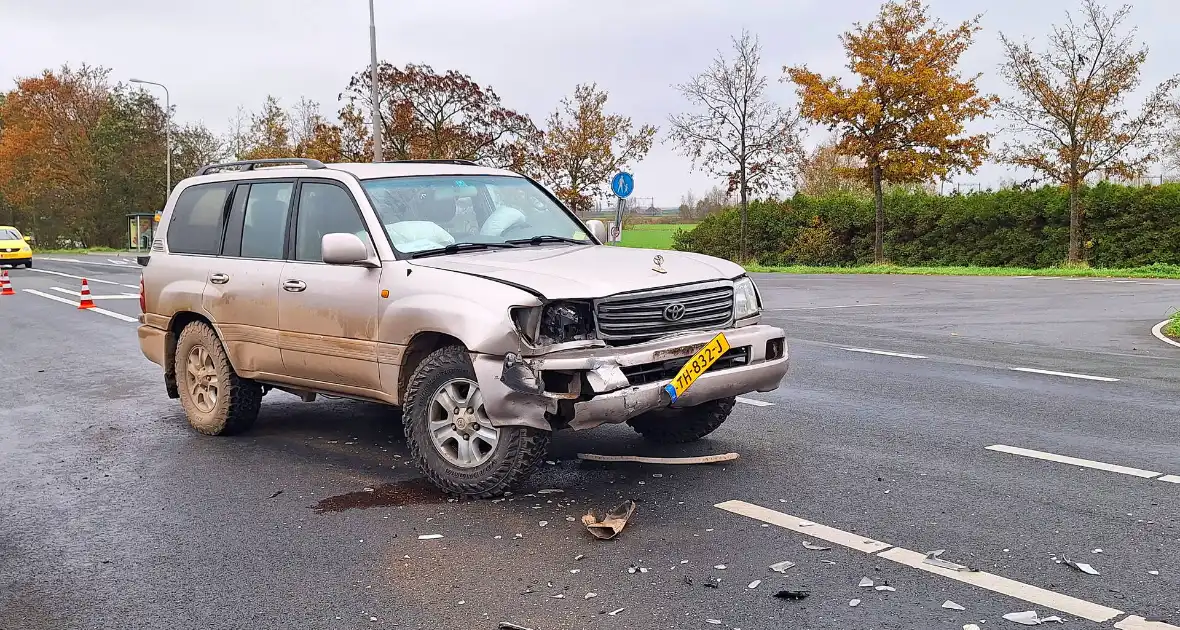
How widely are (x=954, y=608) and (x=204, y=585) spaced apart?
2946 mm

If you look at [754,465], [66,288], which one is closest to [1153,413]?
[754,465]

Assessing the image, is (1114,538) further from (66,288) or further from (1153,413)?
(66,288)

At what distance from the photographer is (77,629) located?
388 centimetres

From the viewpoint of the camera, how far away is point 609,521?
193 inches

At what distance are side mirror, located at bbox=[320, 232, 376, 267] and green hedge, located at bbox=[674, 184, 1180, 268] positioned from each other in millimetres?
32008

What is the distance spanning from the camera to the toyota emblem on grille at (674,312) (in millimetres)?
5550

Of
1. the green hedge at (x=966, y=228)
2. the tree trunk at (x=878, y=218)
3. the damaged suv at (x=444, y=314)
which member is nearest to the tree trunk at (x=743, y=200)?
the green hedge at (x=966, y=228)

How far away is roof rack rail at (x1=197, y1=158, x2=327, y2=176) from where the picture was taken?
6.81 m

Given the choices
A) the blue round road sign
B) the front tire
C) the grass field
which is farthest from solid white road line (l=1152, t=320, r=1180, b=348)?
the grass field

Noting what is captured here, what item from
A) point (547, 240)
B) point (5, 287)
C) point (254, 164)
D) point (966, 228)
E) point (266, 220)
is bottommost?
point (5, 287)

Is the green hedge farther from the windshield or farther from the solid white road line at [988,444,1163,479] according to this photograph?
the windshield

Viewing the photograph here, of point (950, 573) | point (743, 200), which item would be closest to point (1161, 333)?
point (950, 573)

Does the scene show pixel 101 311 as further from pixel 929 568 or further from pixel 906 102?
pixel 906 102

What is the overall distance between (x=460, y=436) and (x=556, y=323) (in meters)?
0.81
